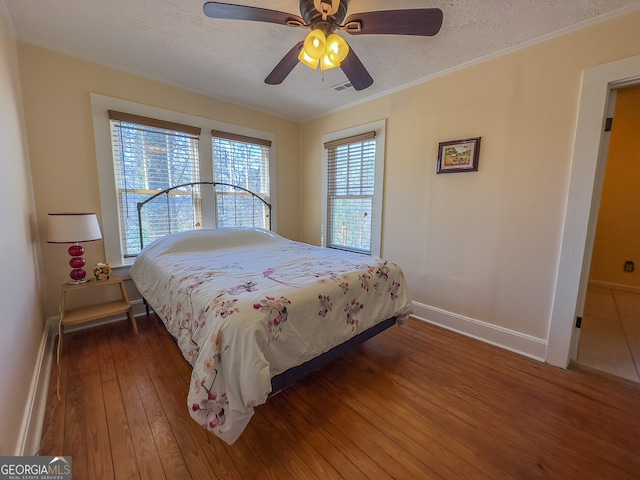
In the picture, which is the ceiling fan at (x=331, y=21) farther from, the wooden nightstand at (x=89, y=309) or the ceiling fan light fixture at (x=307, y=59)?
the wooden nightstand at (x=89, y=309)

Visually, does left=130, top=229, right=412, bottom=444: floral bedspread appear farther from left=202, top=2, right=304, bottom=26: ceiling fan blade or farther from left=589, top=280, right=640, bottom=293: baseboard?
left=589, top=280, right=640, bottom=293: baseboard

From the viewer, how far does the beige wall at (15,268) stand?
3.81 feet

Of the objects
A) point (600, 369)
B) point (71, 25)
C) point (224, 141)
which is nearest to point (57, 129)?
point (71, 25)

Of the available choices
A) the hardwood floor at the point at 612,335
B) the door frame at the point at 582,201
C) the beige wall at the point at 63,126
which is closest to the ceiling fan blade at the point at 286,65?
the beige wall at the point at 63,126

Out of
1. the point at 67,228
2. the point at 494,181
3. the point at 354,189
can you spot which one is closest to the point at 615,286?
the point at 494,181

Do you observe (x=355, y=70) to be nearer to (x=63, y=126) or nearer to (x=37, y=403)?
(x=63, y=126)

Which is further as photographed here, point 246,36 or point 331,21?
point 246,36

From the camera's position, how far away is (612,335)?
8.18 ft

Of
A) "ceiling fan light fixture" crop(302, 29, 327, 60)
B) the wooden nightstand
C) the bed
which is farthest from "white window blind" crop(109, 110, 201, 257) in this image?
"ceiling fan light fixture" crop(302, 29, 327, 60)

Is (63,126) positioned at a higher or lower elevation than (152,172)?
higher

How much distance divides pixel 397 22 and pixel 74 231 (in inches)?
107

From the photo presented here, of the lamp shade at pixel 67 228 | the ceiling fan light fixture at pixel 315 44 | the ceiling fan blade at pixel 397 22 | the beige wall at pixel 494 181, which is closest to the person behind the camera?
the ceiling fan blade at pixel 397 22

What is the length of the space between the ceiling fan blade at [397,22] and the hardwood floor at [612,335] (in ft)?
8.75

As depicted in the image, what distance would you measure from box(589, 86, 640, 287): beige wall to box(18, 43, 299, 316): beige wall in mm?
5758
